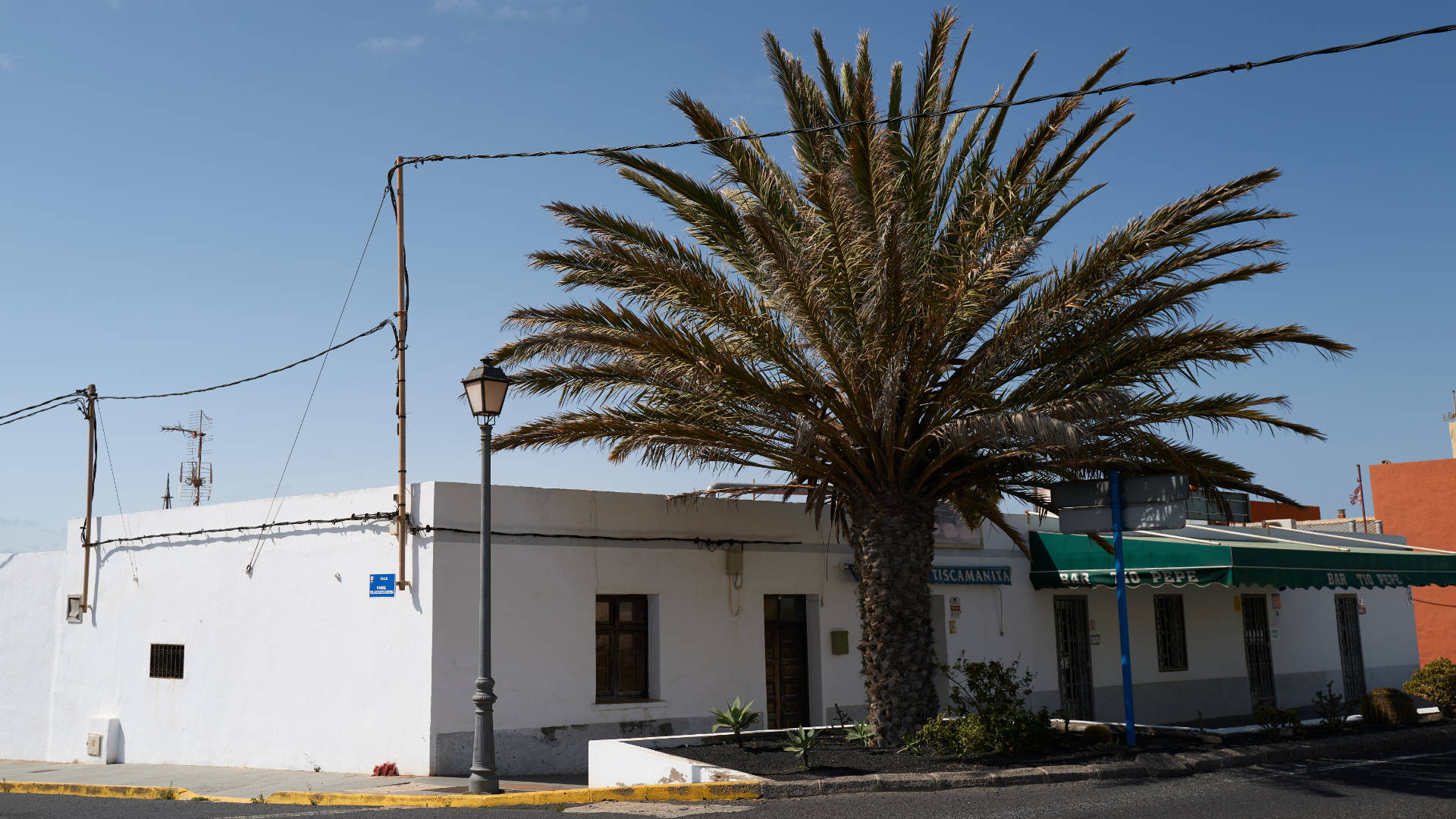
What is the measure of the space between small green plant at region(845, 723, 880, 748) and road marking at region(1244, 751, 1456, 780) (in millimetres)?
3538

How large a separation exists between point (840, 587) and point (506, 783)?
5.94 meters

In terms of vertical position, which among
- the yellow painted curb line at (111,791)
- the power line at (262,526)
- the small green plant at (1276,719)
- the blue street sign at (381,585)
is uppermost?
the power line at (262,526)

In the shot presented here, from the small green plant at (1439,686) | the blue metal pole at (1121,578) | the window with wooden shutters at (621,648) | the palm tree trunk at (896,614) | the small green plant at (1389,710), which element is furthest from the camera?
the small green plant at (1439,686)

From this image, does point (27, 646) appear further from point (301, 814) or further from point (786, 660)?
point (786, 660)

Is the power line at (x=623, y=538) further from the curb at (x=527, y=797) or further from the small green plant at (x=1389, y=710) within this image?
the small green plant at (x=1389, y=710)

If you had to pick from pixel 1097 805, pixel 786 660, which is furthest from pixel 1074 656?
pixel 1097 805

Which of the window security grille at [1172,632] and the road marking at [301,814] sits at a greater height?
the window security grille at [1172,632]

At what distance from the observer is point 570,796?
1005cm

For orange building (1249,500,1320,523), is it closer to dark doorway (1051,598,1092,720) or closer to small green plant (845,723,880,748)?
dark doorway (1051,598,1092,720)

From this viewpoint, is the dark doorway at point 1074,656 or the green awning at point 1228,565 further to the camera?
the dark doorway at point 1074,656

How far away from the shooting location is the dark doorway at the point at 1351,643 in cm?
2303

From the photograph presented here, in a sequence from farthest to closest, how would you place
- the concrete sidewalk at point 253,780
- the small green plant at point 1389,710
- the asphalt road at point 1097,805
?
the small green plant at point 1389,710
the concrete sidewalk at point 253,780
the asphalt road at point 1097,805

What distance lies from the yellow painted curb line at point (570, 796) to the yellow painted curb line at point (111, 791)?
1.79m

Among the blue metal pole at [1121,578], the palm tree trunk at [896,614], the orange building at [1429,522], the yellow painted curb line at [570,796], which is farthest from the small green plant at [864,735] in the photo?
the orange building at [1429,522]
